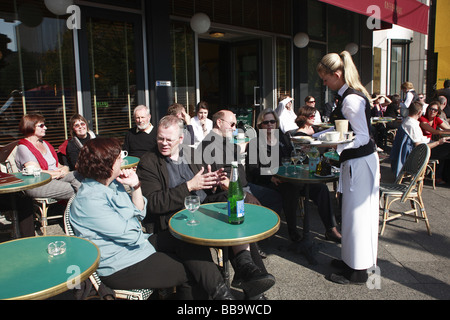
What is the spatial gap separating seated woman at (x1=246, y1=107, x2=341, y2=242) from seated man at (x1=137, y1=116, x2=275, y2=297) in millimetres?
1142

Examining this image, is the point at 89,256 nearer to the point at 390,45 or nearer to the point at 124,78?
the point at 124,78

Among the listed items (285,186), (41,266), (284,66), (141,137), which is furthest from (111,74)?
(284,66)

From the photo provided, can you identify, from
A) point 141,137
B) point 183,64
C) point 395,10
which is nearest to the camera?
point 141,137

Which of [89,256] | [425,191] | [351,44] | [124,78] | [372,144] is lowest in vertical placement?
[425,191]

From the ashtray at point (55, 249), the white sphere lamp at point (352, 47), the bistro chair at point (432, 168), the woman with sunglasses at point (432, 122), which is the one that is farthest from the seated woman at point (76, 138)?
the white sphere lamp at point (352, 47)

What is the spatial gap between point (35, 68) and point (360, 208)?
4.73 metres

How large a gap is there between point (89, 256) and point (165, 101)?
4.86 meters

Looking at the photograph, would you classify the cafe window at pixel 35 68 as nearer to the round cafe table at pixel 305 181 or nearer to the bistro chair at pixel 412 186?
the round cafe table at pixel 305 181

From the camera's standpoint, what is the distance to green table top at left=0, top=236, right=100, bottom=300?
1.53 m

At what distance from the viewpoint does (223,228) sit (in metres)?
2.19

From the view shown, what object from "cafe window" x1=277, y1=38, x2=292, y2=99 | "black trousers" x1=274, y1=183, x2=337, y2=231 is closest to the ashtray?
"black trousers" x1=274, y1=183, x2=337, y2=231

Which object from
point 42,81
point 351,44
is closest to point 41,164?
point 42,81

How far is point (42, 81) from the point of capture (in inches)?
206

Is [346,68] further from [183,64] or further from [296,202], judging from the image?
[183,64]
